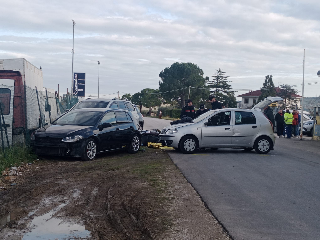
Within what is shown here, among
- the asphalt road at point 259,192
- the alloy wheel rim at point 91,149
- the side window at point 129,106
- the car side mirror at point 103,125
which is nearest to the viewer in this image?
the asphalt road at point 259,192

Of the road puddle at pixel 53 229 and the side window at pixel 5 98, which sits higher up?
the side window at pixel 5 98

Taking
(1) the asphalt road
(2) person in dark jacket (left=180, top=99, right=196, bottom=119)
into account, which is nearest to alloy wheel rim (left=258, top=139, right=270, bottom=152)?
(1) the asphalt road

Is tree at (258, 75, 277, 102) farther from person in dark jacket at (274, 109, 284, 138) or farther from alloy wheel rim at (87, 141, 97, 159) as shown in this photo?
alloy wheel rim at (87, 141, 97, 159)

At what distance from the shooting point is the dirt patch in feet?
17.7

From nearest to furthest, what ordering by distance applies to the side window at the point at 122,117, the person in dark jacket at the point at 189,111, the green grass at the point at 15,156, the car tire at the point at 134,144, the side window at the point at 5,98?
the green grass at the point at 15,156 < the side window at the point at 5,98 < the side window at the point at 122,117 < the car tire at the point at 134,144 < the person in dark jacket at the point at 189,111

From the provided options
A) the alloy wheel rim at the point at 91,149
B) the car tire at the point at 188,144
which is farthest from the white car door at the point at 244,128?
the alloy wheel rim at the point at 91,149

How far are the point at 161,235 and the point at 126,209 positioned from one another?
53.6 inches

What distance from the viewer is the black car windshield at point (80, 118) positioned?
1301 cm

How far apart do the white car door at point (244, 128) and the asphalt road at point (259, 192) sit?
0.86 m

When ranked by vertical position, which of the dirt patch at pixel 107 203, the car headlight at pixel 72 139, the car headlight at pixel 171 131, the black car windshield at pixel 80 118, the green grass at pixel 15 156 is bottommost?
the dirt patch at pixel 107 203

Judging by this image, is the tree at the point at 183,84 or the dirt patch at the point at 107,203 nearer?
the dirt patch at the point at 107,203

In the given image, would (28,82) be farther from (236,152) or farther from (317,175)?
(317,175)

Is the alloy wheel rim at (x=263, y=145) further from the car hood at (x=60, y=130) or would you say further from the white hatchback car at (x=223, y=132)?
the car hood at (x=60, y=130)

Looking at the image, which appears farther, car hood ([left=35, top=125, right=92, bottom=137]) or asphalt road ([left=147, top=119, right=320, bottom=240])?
car hood ([left=35, top=125, right=92, bottom=137])
